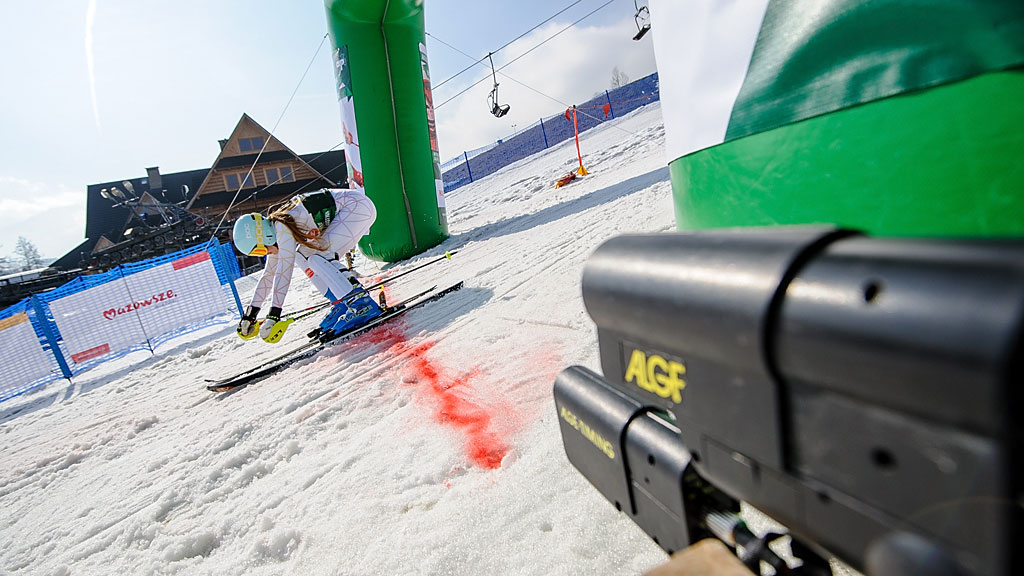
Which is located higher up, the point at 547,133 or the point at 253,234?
the point at 547,133

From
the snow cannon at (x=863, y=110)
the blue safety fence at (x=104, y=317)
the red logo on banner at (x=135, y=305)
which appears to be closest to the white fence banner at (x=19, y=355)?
the blue safety fence at (x=104, y=317)

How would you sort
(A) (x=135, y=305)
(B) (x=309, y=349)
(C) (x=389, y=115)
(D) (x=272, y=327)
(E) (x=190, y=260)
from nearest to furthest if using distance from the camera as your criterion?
1. (B) (x=309, y=349)
2. (D) (x=272, y=327)
3. (A) (x=135, y=305)
4. (E) (x=190, y=260)
5. (C) (x=389, y=115)

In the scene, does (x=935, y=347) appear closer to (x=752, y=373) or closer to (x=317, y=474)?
(x=752, y=373)

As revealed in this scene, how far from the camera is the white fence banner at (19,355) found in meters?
7.67

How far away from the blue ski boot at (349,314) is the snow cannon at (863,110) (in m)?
3.81

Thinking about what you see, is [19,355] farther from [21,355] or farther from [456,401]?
[456,401]

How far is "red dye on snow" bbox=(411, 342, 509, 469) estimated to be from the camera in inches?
80.7

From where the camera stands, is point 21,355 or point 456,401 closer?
point 456,401

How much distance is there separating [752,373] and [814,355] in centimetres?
12

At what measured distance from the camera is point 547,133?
27.5 metres

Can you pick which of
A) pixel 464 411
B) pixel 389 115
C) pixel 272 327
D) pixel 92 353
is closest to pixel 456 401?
pixel 464 411

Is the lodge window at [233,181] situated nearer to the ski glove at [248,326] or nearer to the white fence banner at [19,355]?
the white fence banner at [19,355]

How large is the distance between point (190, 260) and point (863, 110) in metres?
10.2

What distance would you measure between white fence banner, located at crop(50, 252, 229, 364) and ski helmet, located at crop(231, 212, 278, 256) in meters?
5.10
